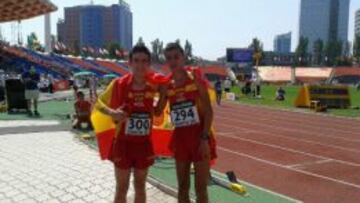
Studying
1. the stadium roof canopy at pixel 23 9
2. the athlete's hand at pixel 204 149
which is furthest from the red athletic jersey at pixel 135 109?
the stadium roof canopy at pixel 23 9

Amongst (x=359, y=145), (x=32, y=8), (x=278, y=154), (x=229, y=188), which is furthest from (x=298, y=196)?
(x=32, y=8)

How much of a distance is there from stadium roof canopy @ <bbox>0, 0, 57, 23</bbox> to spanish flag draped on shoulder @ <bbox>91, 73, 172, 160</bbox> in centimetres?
3720

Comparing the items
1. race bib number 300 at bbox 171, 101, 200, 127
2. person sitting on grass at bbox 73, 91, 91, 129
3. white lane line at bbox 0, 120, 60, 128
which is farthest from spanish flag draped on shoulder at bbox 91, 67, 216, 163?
white lane line at bbox 0, 120, 60, 128

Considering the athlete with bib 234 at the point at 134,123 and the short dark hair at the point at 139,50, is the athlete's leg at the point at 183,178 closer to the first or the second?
the athlete with bib 234 at the point at 134,123

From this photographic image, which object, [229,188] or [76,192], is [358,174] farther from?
[76,192]

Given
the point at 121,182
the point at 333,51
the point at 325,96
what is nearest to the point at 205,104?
the point at 121,182

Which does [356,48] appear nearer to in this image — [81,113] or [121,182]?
[81,113]

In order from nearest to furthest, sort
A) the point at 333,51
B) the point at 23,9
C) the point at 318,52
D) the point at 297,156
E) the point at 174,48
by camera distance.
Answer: the point at 174,48, the point at 297,156, the point at 23,9, the point at 333,51, the point at 318,52

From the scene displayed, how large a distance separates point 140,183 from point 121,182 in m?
0.18

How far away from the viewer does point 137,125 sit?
5398mm

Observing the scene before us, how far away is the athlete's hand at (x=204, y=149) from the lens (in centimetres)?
559

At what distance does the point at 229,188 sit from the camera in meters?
8.15

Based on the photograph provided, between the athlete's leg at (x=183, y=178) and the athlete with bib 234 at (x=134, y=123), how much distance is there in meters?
0.42

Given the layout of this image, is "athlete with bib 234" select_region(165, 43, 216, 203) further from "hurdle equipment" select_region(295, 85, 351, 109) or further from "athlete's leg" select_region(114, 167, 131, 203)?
"hurdle equipment" select_region(295, 85, 351, 109)
